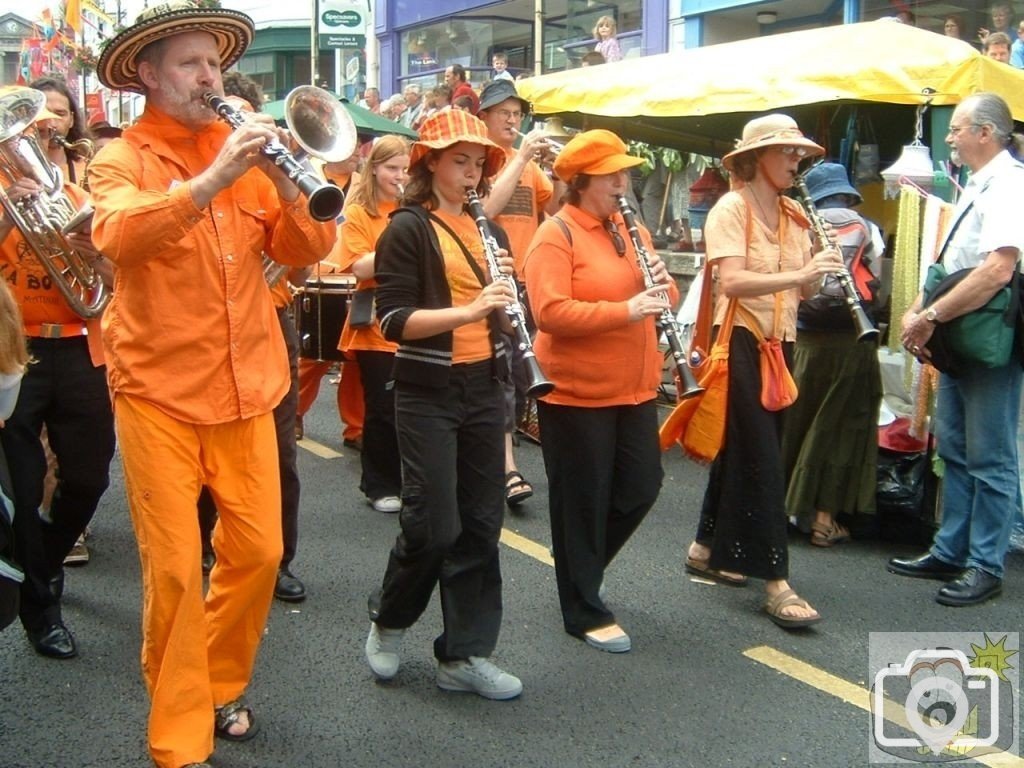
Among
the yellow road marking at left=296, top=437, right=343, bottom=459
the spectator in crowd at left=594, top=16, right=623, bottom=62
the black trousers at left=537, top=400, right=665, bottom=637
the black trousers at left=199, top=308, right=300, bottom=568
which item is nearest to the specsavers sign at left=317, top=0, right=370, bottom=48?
the spectator in crowd at left=594, top=16, right=623, bottom=62

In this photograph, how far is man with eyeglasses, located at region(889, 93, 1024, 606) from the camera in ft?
14.4

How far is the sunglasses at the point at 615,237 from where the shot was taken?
3970 mm

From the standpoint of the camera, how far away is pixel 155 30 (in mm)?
2863

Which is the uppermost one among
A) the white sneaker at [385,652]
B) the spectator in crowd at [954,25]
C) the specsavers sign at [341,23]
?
the specsavers sign at [341,23]

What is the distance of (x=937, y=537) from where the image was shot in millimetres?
4773

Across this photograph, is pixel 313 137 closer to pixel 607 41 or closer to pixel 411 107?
pixel 607 41

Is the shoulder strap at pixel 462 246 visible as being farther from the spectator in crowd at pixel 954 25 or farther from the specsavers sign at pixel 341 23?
the specsavers sign at pixel 341 23

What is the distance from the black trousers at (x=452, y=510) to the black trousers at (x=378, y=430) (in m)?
2.02

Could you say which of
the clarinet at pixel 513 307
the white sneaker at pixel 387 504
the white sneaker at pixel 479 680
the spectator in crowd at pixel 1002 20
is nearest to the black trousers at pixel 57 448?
the white sneaker at pixel 479 680

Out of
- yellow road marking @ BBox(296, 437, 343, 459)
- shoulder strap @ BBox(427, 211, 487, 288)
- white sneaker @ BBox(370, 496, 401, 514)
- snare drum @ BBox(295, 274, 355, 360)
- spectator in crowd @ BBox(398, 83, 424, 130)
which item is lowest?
yellow road marking @ BBox(296, 437, 343, 459)

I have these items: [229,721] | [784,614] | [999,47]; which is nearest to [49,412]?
[229,721]

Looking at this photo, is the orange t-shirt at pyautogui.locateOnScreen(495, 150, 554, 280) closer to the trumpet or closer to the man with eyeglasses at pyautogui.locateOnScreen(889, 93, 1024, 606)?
the man with eyeglasses at pyautogui.locateOnScreen(889, 93, 1024, 606)

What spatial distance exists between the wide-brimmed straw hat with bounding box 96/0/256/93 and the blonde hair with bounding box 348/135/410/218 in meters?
2.50

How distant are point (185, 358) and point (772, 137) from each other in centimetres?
239
